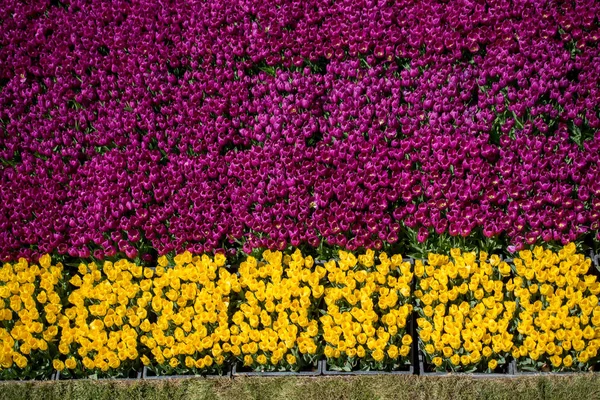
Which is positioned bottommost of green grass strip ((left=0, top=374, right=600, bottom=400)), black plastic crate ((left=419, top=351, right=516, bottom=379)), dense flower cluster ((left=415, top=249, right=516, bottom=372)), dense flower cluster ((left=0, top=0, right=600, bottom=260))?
green grass strip ((left=0, top=374, right=600, bottom=400))

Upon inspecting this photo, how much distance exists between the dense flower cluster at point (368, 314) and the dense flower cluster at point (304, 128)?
22 centimetres

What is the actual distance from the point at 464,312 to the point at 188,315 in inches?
59.7

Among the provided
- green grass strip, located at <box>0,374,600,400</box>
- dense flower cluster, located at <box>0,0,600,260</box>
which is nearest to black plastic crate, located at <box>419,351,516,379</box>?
green grass strip, located at <box>0,374,600,400</box>

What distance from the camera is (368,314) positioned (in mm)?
4500

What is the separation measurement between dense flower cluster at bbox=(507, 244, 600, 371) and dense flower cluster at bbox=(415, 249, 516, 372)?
A: 0.09 meters

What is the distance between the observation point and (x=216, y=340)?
Result: 15.2 ft

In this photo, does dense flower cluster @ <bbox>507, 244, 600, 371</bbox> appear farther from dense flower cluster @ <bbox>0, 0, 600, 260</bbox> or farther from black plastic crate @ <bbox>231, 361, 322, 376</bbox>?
black plastic crate @ <bbox>231, 361, 322, 376</bbox>

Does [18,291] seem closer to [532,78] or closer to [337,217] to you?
[337,217]

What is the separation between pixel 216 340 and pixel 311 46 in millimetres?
2182

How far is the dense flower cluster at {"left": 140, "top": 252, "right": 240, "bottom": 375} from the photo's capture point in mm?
4633

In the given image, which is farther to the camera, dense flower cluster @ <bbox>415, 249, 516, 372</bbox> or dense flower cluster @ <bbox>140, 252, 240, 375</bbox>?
dense flower cluster @ <bbox>140, 252, 240, 375</bbox>

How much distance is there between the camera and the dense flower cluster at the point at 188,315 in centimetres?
463

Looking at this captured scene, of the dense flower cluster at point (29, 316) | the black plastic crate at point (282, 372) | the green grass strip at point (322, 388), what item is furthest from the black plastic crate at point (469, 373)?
the dense flower cluster at point (29, 316)

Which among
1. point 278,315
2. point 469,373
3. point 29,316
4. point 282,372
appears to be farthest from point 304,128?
point 29,316
